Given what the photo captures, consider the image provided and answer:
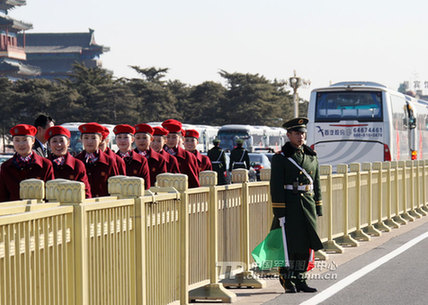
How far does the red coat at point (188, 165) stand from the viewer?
1318cm

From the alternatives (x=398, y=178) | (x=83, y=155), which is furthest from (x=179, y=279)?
(x=398, y=178)

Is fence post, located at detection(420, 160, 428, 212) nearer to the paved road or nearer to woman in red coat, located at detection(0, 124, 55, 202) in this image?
the paved road

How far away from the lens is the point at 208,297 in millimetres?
10047

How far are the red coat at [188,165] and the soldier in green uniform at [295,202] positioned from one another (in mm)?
2766

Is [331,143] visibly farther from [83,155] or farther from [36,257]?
[36,257]

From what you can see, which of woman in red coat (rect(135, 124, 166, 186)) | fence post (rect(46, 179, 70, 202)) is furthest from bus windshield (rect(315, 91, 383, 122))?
fence post (rect(46, 179, 70, 202))

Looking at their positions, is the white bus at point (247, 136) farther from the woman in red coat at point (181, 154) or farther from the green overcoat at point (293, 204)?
the green overcoat at point (293, 204)

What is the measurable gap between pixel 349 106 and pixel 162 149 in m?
18.0

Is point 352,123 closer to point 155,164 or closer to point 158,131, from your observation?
point 158,131

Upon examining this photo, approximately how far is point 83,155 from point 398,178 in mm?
11311

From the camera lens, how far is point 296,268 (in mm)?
10617

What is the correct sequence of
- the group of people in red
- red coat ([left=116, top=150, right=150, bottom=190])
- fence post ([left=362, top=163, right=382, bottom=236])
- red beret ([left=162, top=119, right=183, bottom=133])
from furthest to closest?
fence post ([left=362, top=163, right=382, bottom=236]), red beret ([left=162, top=119, right=183, bottom=133]), red coat ([left=116, top=150, right=150, bottom=190]), the group of people in red

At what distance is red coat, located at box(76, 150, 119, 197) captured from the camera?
34.0ft

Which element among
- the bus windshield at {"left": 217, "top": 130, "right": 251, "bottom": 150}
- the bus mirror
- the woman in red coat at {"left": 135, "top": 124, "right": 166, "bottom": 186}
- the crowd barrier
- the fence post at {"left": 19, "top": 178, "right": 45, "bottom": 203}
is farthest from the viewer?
the bus windshield at {"left": 217, "top": 130, "right": 251, "bottom": 150}
